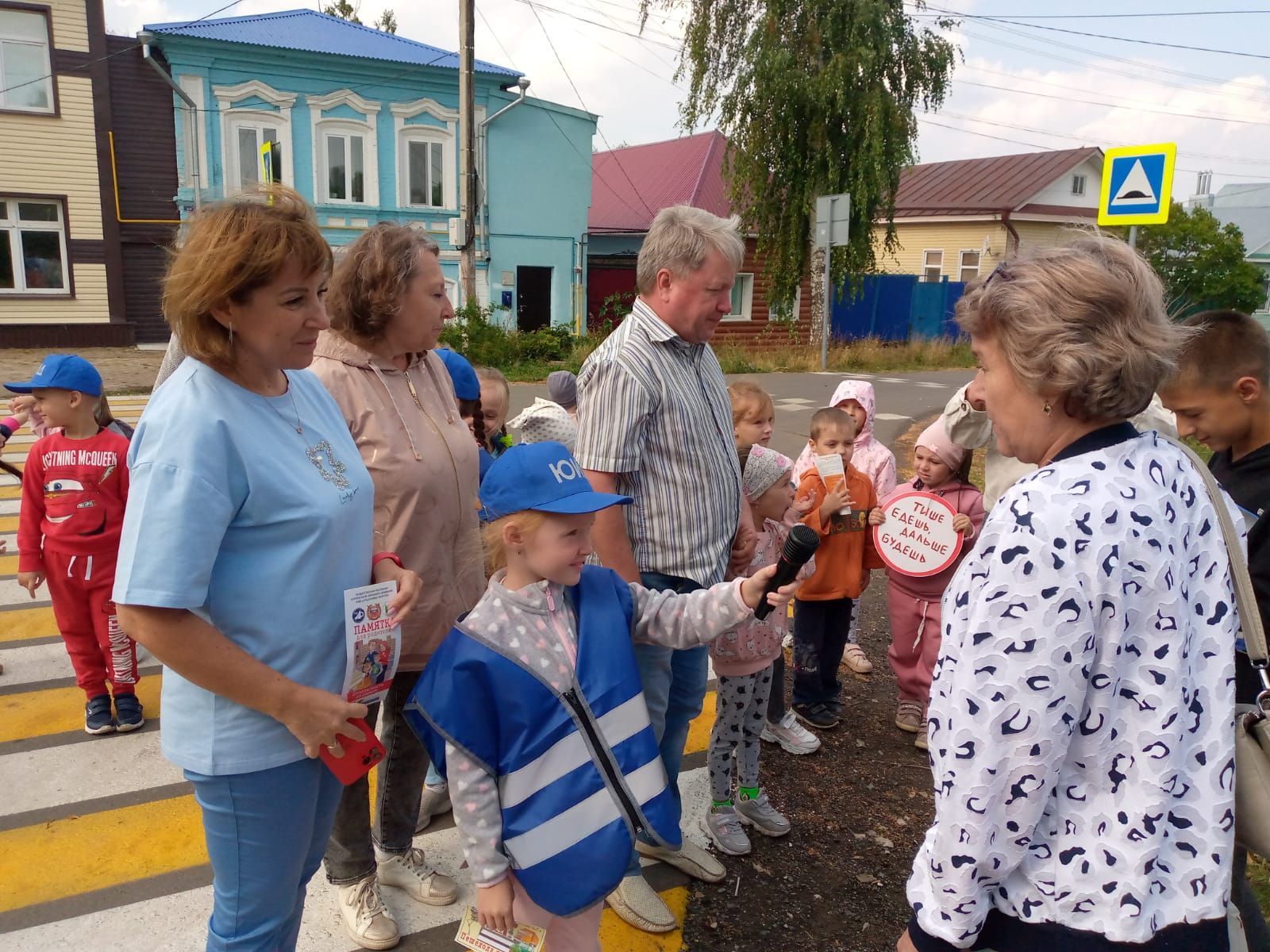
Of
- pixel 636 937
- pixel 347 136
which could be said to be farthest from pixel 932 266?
pixel 636 937

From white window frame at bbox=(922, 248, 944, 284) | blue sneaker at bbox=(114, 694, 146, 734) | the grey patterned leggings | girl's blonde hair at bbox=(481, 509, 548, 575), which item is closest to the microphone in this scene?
girl's blonde hair at bbox=(481, 509, 548, 575)

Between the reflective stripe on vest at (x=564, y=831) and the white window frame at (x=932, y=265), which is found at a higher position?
the white window frame at (x=932, y=265)

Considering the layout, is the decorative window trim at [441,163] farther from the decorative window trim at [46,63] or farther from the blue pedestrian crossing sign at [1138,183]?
the blue pedestrian crossing sign at [1138,183]

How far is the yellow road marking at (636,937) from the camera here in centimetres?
A: 281

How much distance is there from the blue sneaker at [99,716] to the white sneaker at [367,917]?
6.52 ft

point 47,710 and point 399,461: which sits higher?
point 399,461

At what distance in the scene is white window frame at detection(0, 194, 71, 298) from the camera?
19.7m

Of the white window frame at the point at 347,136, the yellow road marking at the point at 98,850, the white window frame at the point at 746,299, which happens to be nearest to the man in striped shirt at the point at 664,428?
the yellow road marking at the point at 98,850

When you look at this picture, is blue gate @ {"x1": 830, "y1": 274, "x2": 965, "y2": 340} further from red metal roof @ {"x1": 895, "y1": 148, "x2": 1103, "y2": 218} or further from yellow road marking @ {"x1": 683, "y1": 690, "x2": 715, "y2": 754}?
yellow road marking @ {"x1": 683, "y1": 690, "x2": 715, "y2": 754}

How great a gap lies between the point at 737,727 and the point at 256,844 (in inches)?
72.3

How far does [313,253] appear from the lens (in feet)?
6.25

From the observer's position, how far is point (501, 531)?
2162 millimetres

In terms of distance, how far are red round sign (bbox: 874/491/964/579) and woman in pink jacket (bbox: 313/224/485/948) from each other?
2078 mm

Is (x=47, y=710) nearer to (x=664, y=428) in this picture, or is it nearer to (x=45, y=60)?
(x=664, y=428)
